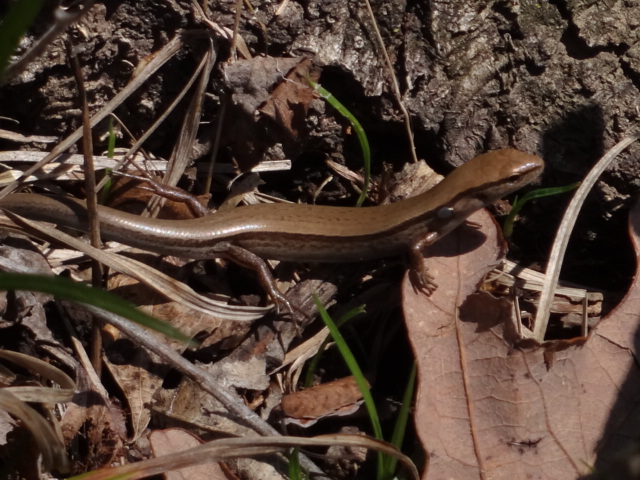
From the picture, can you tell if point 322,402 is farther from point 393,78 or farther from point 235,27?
point 235,27

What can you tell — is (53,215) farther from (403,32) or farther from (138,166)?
(403,32)

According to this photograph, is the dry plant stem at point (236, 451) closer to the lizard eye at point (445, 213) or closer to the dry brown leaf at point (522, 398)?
the dry brown leaf at point (522, 398)

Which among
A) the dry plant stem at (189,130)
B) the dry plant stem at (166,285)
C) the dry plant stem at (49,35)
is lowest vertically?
the dry plant stem at (166,285)

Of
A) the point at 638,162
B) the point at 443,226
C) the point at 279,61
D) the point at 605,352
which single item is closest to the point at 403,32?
the point at 279,61

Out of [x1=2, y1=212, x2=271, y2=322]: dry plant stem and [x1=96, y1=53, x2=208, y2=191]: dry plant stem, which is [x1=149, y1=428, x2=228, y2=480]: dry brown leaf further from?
[x1=96, y1=53, x2=208, y2=191]: dry plant stem

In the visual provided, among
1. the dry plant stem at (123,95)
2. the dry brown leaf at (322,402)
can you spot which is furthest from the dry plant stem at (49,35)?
the dry brown leaf at (322,402)

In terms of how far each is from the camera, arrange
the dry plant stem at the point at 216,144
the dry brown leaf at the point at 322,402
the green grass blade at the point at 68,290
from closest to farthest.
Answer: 1. the green grass blade at the point at 68,290
2. the dry brown leaf at the point at 322,402
3. the dry plant stem at the point at 216,144

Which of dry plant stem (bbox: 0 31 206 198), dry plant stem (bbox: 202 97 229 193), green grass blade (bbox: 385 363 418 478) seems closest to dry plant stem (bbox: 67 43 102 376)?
dry plant stem (bbox: 0 31 206 198)
